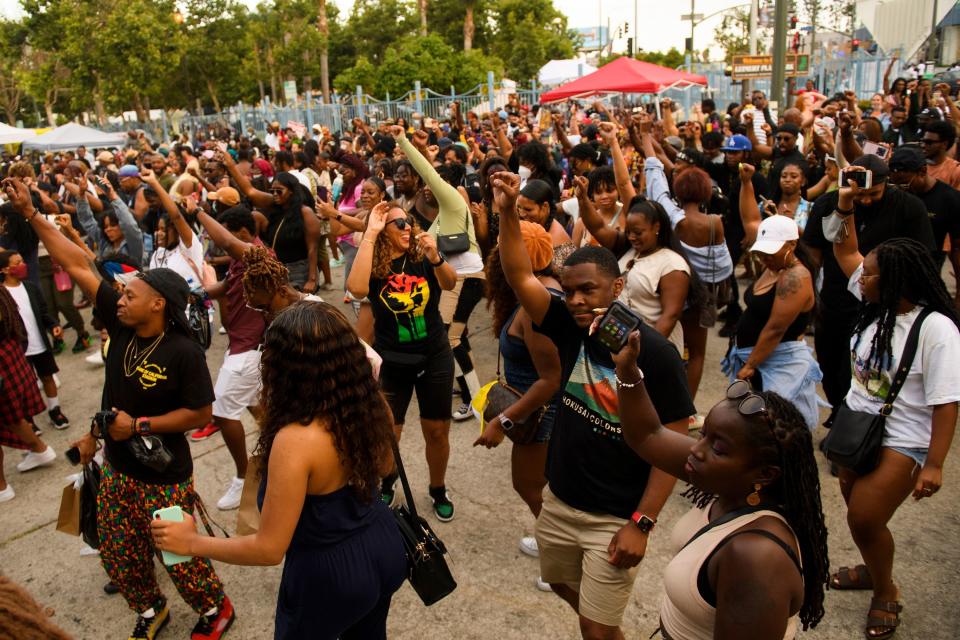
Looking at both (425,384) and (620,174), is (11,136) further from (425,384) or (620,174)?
(425,384)

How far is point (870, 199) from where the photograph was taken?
466 cm

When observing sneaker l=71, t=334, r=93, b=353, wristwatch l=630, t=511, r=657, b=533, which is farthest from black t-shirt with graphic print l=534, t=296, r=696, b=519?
sneaker l=71, t=334, r=93, b=353

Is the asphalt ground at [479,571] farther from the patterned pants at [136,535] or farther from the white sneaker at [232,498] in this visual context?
the patterned pants at [136,535]

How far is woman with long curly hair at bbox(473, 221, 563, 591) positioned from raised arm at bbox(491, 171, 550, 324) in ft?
0.69

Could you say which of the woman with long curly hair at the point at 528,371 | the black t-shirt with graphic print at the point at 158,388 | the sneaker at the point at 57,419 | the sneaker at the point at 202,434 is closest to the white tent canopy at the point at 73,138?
the sneaker at the point at 57,419

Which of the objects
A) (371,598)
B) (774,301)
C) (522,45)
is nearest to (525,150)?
(774,301)

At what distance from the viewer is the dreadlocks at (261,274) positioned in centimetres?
373

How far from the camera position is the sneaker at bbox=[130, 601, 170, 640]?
3605mm

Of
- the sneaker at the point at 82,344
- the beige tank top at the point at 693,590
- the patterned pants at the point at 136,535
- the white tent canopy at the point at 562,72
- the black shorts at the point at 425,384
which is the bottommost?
the sneaker at the point at 82,344

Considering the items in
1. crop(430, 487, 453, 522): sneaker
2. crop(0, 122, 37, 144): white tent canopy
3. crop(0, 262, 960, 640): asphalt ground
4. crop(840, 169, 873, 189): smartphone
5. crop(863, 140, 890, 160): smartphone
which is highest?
crop(0, 122, 37, 144): white tent canopy

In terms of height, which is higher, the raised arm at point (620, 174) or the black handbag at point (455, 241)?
the raised arm at point (620, 174)

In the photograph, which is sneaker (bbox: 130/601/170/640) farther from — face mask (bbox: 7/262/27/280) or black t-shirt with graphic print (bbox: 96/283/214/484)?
face mask (bbox: 7/262/27/280)

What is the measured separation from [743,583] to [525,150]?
6.08 meters

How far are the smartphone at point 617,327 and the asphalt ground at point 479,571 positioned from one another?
6.33 feet
